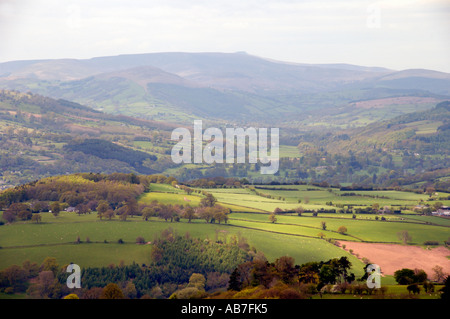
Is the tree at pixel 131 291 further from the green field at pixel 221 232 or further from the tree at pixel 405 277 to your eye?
the tree at pixel 405 277

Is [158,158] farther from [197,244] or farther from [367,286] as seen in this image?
[367,286]

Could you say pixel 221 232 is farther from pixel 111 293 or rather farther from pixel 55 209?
pixel 111 293

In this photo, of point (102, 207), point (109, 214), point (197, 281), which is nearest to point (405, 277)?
point (197, 281)

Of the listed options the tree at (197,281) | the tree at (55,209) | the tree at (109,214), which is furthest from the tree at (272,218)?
the tree at (55,209)

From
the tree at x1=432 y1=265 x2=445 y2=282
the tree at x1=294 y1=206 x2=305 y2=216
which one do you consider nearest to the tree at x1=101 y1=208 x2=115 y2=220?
the tree at x1=294 y1=206 x2=305 y2=216

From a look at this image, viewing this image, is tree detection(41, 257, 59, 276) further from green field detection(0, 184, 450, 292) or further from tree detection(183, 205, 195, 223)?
tree detection(183, 205, 195, 223)
